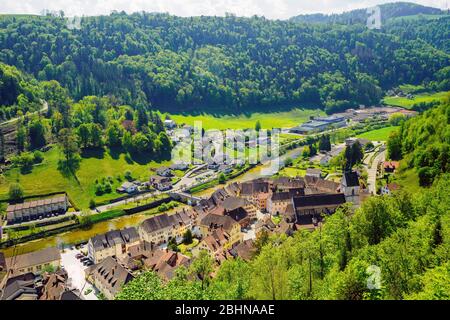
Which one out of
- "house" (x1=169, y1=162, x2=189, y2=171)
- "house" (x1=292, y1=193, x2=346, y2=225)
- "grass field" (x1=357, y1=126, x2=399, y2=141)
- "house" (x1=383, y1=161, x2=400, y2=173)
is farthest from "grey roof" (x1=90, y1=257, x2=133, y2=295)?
"grass field" (x1=357, y1=126, x2=399, y2=141)

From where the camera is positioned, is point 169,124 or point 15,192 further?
point 169,124

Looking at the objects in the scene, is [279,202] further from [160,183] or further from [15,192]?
[15,192]

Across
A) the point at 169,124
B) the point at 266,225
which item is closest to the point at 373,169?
the point at 266,225

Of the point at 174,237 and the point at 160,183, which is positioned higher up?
the point at 160,183

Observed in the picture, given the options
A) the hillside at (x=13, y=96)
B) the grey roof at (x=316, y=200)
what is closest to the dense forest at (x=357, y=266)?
the grey roof at (x=316, y=200)

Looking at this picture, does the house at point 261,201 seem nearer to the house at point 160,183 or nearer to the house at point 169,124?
the house at point 160,183

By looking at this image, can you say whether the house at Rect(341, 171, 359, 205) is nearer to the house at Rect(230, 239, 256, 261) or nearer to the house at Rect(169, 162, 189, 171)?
the house at Rect(230, 239, 256, 261)
